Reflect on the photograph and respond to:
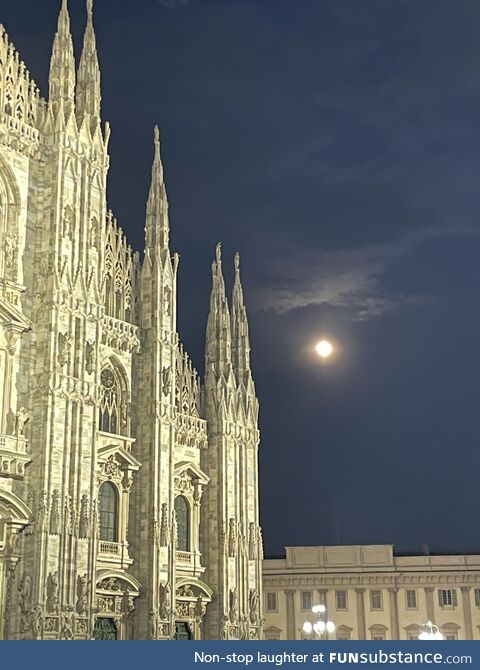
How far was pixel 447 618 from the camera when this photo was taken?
70062mm

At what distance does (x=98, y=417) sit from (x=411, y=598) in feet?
115

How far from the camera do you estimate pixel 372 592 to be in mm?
70875

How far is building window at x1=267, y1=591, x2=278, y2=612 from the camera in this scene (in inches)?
2820

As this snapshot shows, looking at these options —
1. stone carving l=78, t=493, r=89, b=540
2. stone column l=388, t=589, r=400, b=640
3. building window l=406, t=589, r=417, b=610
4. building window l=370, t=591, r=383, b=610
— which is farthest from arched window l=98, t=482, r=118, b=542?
building window l=406, t=589, r=417, b=610

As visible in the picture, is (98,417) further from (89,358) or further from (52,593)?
(52,593)

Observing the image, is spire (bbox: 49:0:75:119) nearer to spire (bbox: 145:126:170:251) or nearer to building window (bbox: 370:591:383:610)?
spire (bbox: 145:126:170:251)

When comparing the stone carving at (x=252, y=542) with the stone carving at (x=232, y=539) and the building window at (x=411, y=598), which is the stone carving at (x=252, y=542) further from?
the building window at (x=411, y=598)

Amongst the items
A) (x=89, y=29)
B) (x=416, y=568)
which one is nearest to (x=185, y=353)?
(x=89, y=29)

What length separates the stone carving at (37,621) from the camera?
38.8m

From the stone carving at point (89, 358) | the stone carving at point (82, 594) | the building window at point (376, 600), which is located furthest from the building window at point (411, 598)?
the stone carving at point (89, 358)

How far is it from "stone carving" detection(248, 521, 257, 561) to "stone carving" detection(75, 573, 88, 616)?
43.2 feet

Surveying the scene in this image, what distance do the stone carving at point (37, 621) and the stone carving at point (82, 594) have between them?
2.02 m

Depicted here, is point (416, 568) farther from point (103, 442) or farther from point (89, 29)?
point (89, 29)

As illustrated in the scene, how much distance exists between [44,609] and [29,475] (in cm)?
537
